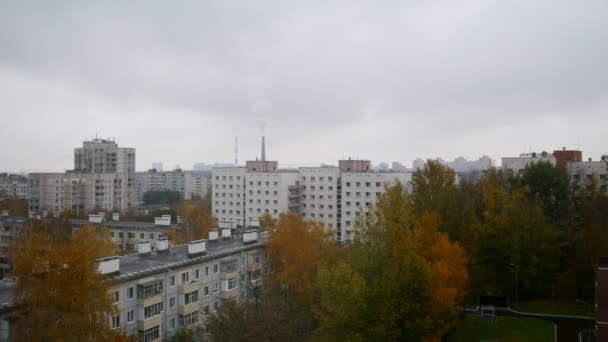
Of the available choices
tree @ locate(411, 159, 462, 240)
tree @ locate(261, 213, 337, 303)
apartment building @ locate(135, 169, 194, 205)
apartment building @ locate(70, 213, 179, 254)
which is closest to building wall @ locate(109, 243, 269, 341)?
tree @ locate(261, 213, 337, 303)

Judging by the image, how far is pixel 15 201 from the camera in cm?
6906

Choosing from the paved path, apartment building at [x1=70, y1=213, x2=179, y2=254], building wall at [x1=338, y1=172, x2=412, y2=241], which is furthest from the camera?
building wall at [x1=338, y1=172, x2=412, y2=241]

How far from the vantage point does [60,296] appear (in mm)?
15016

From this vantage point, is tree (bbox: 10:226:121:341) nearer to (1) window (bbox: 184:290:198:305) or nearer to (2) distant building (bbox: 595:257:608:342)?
(1) window (bbox: 184:290:198:305)

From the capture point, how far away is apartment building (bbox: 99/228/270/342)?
71.9 ft

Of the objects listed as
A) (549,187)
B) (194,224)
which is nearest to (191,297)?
(194,224)

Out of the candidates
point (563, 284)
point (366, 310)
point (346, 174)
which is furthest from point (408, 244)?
point (346, 174)

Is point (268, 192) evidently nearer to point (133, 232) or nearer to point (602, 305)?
point (133, 232)

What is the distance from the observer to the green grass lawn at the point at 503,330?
2588 cm

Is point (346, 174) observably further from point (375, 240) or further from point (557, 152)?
point (375, 240)

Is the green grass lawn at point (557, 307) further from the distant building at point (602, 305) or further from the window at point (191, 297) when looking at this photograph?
the window at point (191, 297)

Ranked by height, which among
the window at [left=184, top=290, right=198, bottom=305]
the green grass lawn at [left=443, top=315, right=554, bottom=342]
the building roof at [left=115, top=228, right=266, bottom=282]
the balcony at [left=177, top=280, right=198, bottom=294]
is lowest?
the green grass lawn at [left=443, top=315, right=554, bottom=342]

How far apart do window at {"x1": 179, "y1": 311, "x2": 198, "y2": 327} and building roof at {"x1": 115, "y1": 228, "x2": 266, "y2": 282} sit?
96.5 inches

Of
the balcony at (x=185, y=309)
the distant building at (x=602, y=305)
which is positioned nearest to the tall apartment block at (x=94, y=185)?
the balcony at (x=185, y=309)
